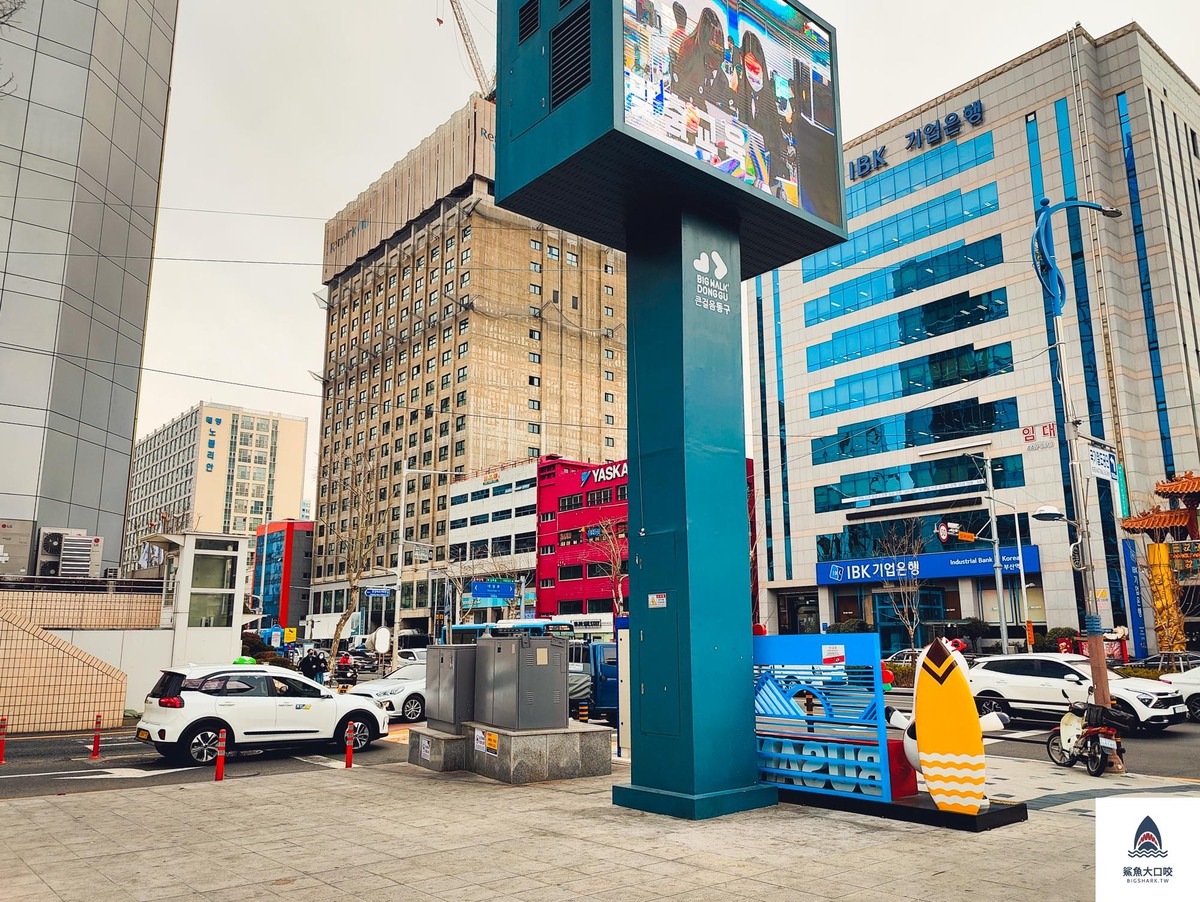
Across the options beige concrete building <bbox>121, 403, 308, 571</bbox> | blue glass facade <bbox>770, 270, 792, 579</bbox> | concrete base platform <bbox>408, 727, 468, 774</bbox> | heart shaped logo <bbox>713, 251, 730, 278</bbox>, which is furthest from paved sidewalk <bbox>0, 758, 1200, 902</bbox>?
beige concrete building <bbox>121, 403, 308, 571</bbox>

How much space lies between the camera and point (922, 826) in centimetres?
946

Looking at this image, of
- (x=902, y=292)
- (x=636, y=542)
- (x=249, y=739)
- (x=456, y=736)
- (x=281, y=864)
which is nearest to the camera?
(x=281, y=864)

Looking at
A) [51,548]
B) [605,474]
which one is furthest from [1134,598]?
[51,548]

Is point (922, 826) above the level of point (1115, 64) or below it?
below

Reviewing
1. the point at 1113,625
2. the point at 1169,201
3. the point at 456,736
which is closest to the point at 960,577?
the point at 1113,625

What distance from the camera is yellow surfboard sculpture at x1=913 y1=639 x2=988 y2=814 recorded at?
370 inches

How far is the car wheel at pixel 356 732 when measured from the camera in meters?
17.2

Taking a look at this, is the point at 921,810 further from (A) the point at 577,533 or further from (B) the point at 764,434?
(A) the point at 577,533

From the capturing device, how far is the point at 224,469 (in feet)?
533

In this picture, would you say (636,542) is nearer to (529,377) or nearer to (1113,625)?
(1113,625)

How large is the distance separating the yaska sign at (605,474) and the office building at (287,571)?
233 ft

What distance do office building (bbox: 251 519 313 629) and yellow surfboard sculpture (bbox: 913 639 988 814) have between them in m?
126

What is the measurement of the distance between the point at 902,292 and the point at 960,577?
18.2 metres

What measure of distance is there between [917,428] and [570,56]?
154ft
